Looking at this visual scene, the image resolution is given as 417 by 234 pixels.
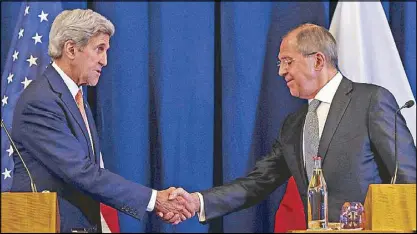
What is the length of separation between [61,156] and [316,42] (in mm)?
1417

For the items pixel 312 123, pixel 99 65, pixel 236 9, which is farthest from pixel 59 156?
pixel 236 9

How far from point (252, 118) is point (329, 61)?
0.74 metres

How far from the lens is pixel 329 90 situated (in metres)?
4.21

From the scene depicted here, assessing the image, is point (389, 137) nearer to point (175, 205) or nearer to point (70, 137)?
point (175, 205)

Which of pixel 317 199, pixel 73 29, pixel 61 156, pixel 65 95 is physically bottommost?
pixel 317 199

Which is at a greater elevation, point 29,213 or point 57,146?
point 57,146

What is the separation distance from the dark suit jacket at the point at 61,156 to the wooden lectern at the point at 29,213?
2.97ft

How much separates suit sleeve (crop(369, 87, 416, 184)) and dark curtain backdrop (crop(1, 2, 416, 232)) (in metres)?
0.86

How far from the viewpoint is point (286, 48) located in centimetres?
433

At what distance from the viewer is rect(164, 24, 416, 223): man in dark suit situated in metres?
4.00

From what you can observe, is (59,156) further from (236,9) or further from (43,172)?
(236,9)

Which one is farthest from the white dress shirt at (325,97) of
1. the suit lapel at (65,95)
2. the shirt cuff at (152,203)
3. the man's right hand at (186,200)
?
the suit lapel at (65,95)

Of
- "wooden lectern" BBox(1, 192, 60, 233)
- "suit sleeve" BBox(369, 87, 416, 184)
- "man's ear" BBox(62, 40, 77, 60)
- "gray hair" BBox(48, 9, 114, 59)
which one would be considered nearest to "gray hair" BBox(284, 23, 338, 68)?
"suit sleeve" BBox(369, 87, 416, 184)

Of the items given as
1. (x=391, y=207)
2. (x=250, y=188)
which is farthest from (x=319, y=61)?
(x=391, y=207)
